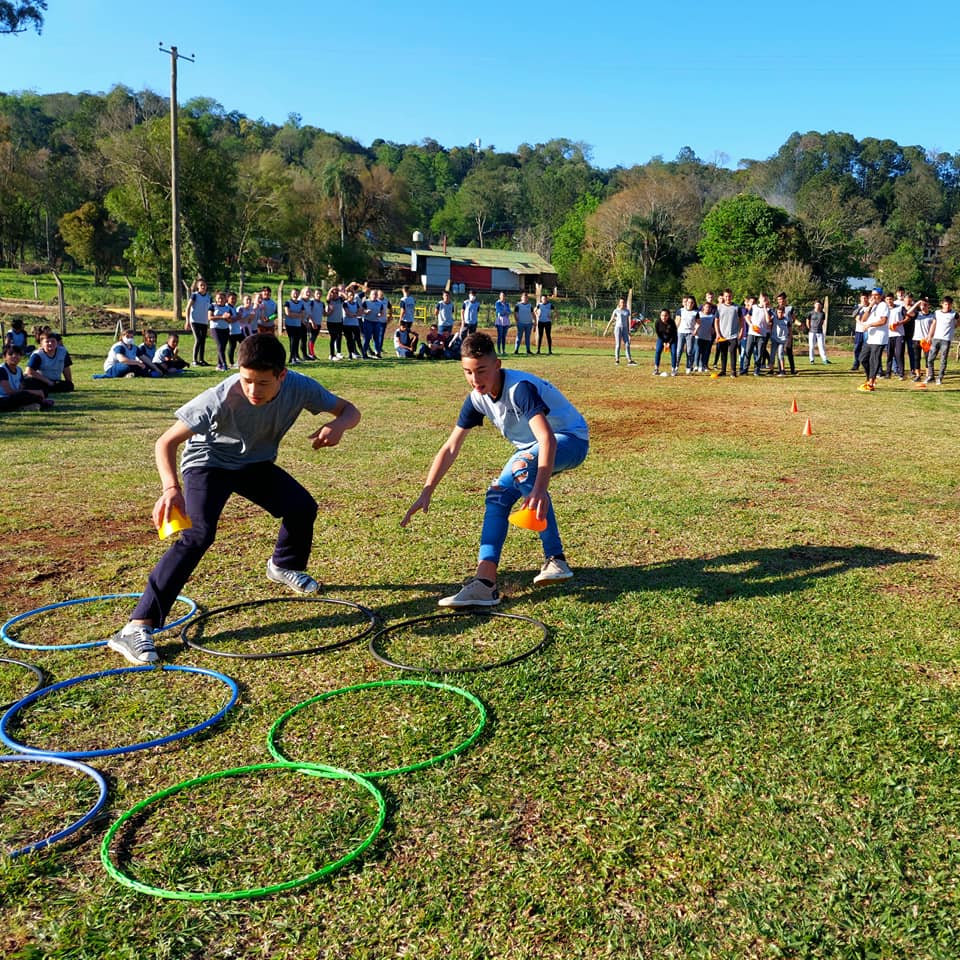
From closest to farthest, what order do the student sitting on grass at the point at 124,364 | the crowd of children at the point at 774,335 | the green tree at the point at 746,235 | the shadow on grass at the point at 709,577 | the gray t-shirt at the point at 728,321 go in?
the shadow on grass at the point at 709,577
the student sitting on grass at the point at 124,364
the crowd of children at the point at 774,335
the gray t-shirt at the point at 728,321
the green tree at the point at 746,235

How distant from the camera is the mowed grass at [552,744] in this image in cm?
280

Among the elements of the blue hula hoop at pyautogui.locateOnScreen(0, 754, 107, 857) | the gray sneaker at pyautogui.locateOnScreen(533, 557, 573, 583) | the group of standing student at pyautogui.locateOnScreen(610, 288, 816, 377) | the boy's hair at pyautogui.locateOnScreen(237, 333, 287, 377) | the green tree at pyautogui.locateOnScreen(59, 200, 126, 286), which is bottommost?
the blue hula hoop at pyautogui.locateOnScreen(0, 754, 107, 857)

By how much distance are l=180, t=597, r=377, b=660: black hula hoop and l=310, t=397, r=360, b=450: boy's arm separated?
1048 millimetres

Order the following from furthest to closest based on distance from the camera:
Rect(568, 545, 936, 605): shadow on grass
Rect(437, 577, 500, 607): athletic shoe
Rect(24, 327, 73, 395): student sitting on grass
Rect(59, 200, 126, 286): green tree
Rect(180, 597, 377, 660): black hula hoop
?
Rect(59, 200, 126, 286): green tree, Rect(24, 327, 73, 395): student sitting on grass, Rect(568, 545, 936, 605): shadow on grass, Rect(437, 577, 500, 607): athletic shoe, Rect(180, 597, 377, 660): black hula hoop

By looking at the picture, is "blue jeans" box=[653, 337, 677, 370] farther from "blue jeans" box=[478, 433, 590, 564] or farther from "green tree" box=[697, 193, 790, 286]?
"green tree" box=[697, 193, 790, 286]

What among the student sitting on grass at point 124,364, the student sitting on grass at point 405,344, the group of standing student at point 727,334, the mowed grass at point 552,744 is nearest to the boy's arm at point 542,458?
the mowed grass at point 552,744

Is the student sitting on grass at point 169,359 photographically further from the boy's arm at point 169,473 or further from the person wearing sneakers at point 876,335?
the boy's arm at point 169,473

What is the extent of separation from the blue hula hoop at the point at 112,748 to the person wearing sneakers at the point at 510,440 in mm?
1555

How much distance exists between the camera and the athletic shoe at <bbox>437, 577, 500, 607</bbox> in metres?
5.52

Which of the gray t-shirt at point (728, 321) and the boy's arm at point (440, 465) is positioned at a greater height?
the gray t-shirt at point (728, 321)

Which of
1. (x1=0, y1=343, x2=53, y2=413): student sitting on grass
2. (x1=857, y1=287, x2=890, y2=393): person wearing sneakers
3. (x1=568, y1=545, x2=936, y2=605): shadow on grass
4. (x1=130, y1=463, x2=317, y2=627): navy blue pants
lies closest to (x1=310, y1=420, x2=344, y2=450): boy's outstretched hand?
(x1=130, y1=463, x2=317, y2=627): navy blue pants

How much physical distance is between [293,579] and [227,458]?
1070 mm

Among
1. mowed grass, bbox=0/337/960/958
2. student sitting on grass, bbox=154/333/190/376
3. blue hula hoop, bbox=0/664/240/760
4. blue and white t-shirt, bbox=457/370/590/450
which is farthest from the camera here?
student sitting on grass, bbox=154/333/190/376

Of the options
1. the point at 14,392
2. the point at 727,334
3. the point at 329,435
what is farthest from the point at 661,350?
the point at 329,435
